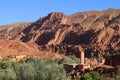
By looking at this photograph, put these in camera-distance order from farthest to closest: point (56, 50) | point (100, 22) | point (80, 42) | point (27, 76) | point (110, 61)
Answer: point (100, 22), point (80, 42), point (56, 50), point (110, 61), point (27, 76)

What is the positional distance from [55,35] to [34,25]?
28.6 metres

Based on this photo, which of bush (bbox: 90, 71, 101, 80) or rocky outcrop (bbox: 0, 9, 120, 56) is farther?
rocky outcrop (bbox: 0, 9, 120, 56)

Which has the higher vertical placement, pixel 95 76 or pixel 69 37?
pixel 69 37

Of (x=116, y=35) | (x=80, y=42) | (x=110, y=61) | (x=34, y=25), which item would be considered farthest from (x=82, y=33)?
(x=110, y=61)

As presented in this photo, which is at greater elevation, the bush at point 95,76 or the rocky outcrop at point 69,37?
the rocky outcrop at point 69,37

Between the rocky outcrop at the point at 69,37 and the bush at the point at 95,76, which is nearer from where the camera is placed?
the bush at the point at 95,76

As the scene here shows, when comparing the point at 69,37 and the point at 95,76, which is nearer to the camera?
the point at 95,76

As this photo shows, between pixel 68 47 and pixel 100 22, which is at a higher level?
pixel 100 22

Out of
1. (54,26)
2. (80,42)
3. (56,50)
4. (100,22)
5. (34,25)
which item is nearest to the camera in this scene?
(56,50)

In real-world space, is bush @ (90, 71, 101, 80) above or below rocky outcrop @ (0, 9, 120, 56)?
below

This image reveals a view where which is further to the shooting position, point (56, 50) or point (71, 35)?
point (71, 35)

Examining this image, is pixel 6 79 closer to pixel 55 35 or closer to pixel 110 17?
pixel 55 35

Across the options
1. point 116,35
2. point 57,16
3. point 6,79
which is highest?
point 57,16

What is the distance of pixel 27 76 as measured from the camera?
26.1 meters
